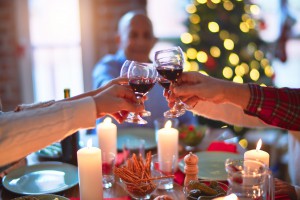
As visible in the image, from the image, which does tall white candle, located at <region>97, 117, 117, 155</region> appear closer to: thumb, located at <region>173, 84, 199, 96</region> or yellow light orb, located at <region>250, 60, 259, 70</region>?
thumb, located at <region>173, 84, 199, 96</region>

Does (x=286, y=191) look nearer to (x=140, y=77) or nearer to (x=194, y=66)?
(x=140, y=77)

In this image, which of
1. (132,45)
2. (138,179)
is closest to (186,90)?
(138,179)

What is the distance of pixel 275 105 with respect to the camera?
1.24 meters

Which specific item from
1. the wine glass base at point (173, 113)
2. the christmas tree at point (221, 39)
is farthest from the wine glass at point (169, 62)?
the christmas tree at point (221, 39)

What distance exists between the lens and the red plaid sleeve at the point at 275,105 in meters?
1.24

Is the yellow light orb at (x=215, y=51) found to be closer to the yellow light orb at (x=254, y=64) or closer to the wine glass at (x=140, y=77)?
the yellow light orb at (x=254, y=64)

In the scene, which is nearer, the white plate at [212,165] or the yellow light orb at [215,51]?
the white plate at [212,165]

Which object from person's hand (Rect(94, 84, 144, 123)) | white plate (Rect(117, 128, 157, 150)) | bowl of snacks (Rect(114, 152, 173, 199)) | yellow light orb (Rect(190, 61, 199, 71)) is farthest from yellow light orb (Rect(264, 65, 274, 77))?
bowl of snacks (Rect(114, 152, 173, 199))

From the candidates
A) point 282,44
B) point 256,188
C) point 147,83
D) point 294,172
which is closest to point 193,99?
point 147,83

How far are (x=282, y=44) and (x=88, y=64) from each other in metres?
1.87

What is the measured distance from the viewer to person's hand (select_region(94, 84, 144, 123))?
116 centimetres

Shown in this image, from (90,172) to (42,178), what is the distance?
35cm

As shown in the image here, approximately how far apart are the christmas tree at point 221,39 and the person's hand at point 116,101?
1.64 meters

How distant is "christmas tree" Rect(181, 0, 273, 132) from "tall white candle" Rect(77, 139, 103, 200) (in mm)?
1801
